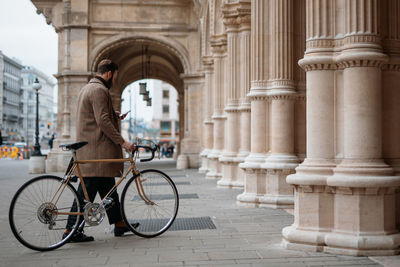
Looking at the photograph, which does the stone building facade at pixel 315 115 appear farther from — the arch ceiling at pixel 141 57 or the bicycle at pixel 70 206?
the arch ceiling at pixel 141 57

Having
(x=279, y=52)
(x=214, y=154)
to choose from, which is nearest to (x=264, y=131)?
(x=279, y=52)

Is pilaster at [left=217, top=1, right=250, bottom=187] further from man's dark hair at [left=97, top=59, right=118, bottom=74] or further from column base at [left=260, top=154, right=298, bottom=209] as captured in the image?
man's dark hair at [left=97, top=59, right=118, bottom=74]

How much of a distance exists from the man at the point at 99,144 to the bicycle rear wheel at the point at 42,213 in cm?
26

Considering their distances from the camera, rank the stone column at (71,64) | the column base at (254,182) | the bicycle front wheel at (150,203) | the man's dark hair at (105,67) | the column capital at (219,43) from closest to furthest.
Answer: the bicycle front wheel at (150,203) → the man's dark hair at (105,67) → the column base at (254,182) → the column capital at (219,43) → the stone column at (71,64)

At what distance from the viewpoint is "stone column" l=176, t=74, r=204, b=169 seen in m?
25.7

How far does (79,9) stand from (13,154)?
95.9 feet

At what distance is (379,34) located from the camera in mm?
5750

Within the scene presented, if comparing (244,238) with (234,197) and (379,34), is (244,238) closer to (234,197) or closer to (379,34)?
(379,34)

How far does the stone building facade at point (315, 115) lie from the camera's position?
5539 millimetres

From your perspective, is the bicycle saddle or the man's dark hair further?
the man's dark hair

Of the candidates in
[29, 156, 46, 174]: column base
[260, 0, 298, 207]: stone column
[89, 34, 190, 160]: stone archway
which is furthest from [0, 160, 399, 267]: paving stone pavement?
[89, 34, 190, 160]: stone archway

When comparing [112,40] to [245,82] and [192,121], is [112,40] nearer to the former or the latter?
[192,121]

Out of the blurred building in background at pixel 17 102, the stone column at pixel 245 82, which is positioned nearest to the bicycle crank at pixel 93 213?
the stone column at pixel 245 82

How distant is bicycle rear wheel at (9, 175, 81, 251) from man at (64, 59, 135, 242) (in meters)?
0.26
